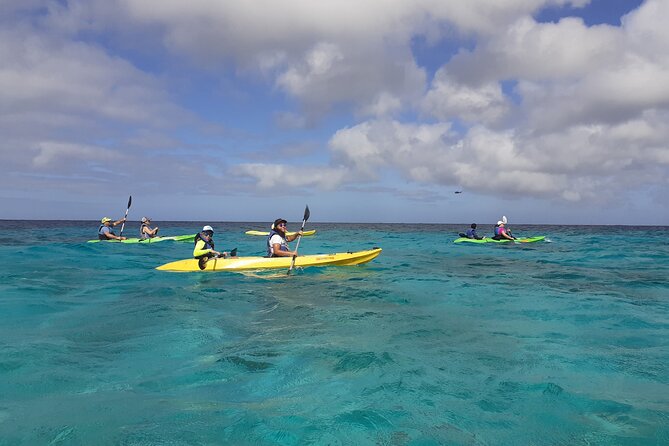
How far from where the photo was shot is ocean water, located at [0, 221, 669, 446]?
15.6ft

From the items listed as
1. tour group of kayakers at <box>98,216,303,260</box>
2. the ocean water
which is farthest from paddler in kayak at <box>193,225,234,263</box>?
the ocean water

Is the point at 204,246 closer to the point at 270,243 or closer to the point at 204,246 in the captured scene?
the point at 204,246

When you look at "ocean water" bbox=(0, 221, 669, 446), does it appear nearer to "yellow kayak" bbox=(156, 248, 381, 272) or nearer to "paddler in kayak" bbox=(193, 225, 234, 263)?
"paddler in kayak" bbox=(193, 225, 234, 263)

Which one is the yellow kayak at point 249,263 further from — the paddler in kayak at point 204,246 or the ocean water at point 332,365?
the ocean water at point 332,365

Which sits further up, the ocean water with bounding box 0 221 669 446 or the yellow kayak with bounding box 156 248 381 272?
the yellow kayak with bounding box 156 248 381 272

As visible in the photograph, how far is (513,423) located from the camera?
4.97 meters

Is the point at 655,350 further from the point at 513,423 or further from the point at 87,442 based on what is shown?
the point at 87,442

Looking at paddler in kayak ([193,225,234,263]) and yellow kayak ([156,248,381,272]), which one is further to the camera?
yellow kayak ([156,248,381,272])

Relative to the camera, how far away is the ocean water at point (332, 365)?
15.6 ft

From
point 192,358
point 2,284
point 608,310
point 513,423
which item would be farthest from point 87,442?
point 2,284

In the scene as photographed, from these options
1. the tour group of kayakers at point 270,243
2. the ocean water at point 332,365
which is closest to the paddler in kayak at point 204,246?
the tour group of kayakers at point 270,243

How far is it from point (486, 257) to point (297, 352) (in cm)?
2026

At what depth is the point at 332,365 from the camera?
6773 millimetres

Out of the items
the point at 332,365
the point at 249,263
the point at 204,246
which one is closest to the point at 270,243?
the point at 249,263
